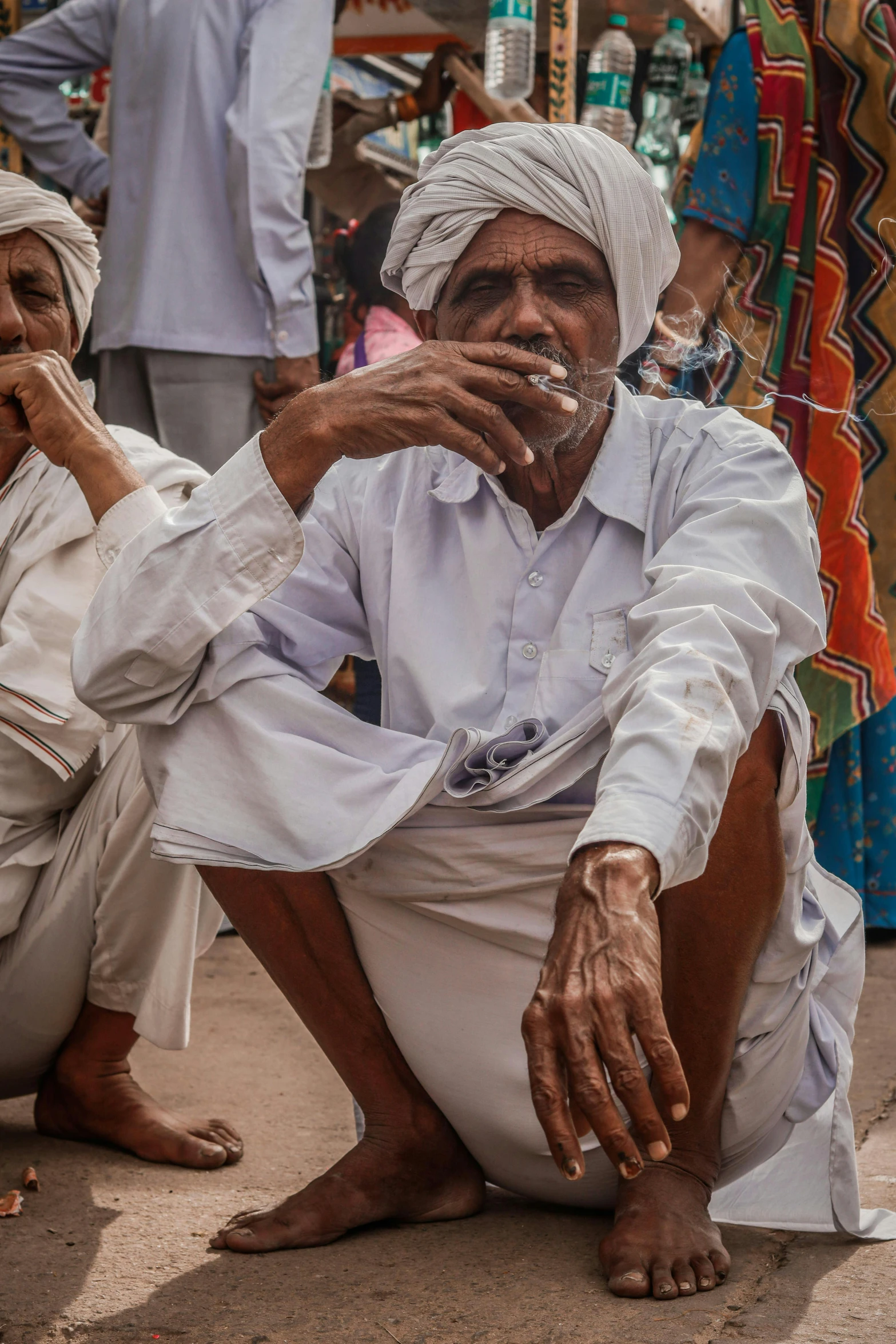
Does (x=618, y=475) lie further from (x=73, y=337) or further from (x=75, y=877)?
(x=73, y=337)

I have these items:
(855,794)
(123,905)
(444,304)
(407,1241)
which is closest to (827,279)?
(855,794)

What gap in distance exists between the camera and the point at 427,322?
2.21 meters

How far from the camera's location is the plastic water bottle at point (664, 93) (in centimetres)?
511

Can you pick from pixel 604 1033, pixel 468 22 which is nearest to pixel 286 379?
pixel 468 22

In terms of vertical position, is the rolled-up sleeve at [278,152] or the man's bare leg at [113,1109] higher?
the rolled-up sleeve at [278,152]

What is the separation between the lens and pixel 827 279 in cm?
327

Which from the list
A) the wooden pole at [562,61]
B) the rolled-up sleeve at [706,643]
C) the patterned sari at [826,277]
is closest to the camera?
the rolled-up sleeve at [706,643]

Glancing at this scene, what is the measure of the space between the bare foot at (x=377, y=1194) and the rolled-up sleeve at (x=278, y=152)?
2.52 m

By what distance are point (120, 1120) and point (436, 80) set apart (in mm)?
3839

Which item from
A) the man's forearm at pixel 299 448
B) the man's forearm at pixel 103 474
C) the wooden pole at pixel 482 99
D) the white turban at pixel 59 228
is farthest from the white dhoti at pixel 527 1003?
the wooden pole at pixel 482 99

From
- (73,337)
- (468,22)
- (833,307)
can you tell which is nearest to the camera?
(73,337)

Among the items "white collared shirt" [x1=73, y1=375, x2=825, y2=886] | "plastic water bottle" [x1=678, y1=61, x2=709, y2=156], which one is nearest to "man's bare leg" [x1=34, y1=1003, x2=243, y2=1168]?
"white collared shirt" [x1=73, y1=375, x2=825, y2=886]

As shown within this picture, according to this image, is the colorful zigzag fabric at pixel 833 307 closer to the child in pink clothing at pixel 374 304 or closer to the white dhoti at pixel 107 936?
the child in pink clothing at pixel 374 304

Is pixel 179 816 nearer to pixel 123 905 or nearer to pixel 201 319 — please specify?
pixel 123 905
